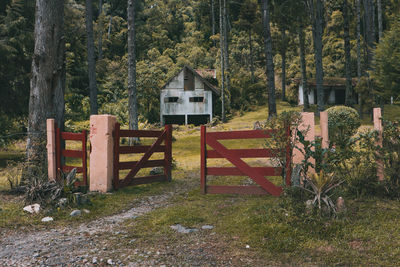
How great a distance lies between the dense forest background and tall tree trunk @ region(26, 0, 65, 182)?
571 centimetres

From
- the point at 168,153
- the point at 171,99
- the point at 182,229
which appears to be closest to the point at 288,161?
the point at 182,229

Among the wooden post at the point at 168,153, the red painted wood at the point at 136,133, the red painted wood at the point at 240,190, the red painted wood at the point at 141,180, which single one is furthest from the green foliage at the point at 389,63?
the red painted wood at the point at 141,180

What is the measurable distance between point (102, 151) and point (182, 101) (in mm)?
31415

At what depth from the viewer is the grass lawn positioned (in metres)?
4.74

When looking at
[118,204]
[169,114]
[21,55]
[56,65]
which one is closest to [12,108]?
[21,55]

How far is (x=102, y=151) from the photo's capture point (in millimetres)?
8594

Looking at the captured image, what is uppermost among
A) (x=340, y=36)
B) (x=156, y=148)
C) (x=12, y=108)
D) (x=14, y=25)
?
(x=340, y=36)

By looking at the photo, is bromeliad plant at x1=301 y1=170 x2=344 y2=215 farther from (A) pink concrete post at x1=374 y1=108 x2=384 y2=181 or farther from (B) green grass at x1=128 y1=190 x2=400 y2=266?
(A) pink concrete post at x1=374 y1=108 x2=384 y2=181

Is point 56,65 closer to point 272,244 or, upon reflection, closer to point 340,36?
point 272,244

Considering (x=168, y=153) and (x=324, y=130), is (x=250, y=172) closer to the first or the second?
(x=324, y=130)

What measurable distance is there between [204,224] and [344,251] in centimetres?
236

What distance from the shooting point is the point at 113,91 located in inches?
1737

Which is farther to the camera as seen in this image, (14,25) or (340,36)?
(340,36)

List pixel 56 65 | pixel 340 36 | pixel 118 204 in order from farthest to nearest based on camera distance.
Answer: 1. pixel 340 36
2. pixel 56 65
3. pixel 118 204
